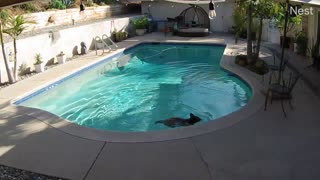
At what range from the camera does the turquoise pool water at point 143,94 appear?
33.0ft

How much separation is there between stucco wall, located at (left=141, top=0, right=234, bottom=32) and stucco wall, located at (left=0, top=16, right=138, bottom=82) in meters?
4.32

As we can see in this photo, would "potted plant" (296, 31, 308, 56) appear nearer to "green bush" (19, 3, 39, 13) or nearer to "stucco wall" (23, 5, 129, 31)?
"stucco wall" (23, 5, 129, 31)

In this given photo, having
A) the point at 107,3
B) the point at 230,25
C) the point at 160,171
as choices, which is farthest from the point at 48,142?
the point at 107,3

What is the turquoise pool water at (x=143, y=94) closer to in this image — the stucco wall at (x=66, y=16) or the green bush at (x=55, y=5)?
the stucco wall at (x=66, y=16)

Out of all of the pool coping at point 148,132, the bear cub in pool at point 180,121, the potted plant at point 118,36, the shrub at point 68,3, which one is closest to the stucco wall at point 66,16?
the shrub at point 68,3

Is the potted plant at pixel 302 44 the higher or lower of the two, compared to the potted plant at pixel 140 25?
lower

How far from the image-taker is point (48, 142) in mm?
6867

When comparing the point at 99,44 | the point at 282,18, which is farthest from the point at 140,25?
the point at 282,18

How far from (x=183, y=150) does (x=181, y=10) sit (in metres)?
18.2

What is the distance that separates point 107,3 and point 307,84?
18.5 metres

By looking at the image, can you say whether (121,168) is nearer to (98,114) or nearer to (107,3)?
(98,114)

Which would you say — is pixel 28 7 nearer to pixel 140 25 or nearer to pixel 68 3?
pixel 68 3

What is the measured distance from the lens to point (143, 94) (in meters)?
12.1

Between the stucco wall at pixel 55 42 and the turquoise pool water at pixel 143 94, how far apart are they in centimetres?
182
